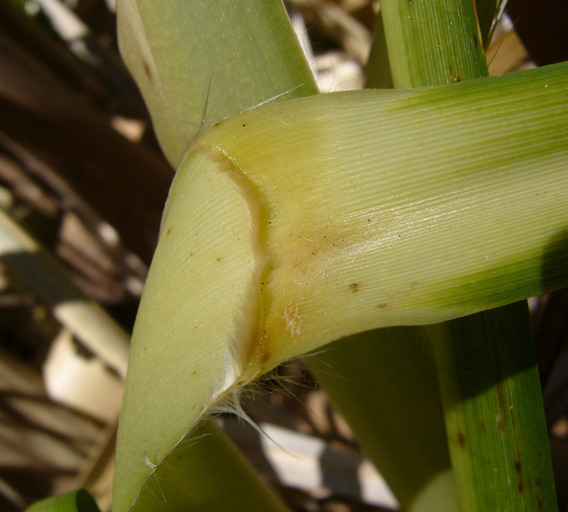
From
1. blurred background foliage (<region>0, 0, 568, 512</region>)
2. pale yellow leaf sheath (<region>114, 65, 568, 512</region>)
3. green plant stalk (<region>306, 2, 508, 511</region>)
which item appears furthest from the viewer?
blurred background foliage (<region>0, 0, 568, 512</region>)

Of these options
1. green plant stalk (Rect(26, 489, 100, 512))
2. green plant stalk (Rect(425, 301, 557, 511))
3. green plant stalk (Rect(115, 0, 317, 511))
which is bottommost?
green plant stalk (Rect(26, 489, 100, 512))

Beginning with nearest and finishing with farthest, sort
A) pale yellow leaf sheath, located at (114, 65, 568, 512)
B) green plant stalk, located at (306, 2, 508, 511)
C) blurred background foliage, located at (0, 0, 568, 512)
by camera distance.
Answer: pale yellow leaf sheath, located at (114, 65, 568, 512), green plant stalk, located at (306, 2, 508, 511), blurred background foliage, located at (0, 0, 568, 512)

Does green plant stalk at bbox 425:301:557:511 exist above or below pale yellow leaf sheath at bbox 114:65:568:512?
below

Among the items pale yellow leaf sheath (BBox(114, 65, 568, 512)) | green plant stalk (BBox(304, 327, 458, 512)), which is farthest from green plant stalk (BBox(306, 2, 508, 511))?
pale yellow leaf sheath (BBox(114, 65, 568, 512))

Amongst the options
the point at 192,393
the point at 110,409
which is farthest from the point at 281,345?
the point at 110,409

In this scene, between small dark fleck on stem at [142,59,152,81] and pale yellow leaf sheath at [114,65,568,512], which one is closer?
pale yellow leaf sheath at [114,65,568,512]

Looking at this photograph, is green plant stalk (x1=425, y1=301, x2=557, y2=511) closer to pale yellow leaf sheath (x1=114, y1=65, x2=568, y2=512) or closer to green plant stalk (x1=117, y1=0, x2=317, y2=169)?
pale yellow leaf sheath (x1=114, y1=65, x2=568, y2=512)

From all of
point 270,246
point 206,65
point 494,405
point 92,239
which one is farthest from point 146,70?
point 92,239
